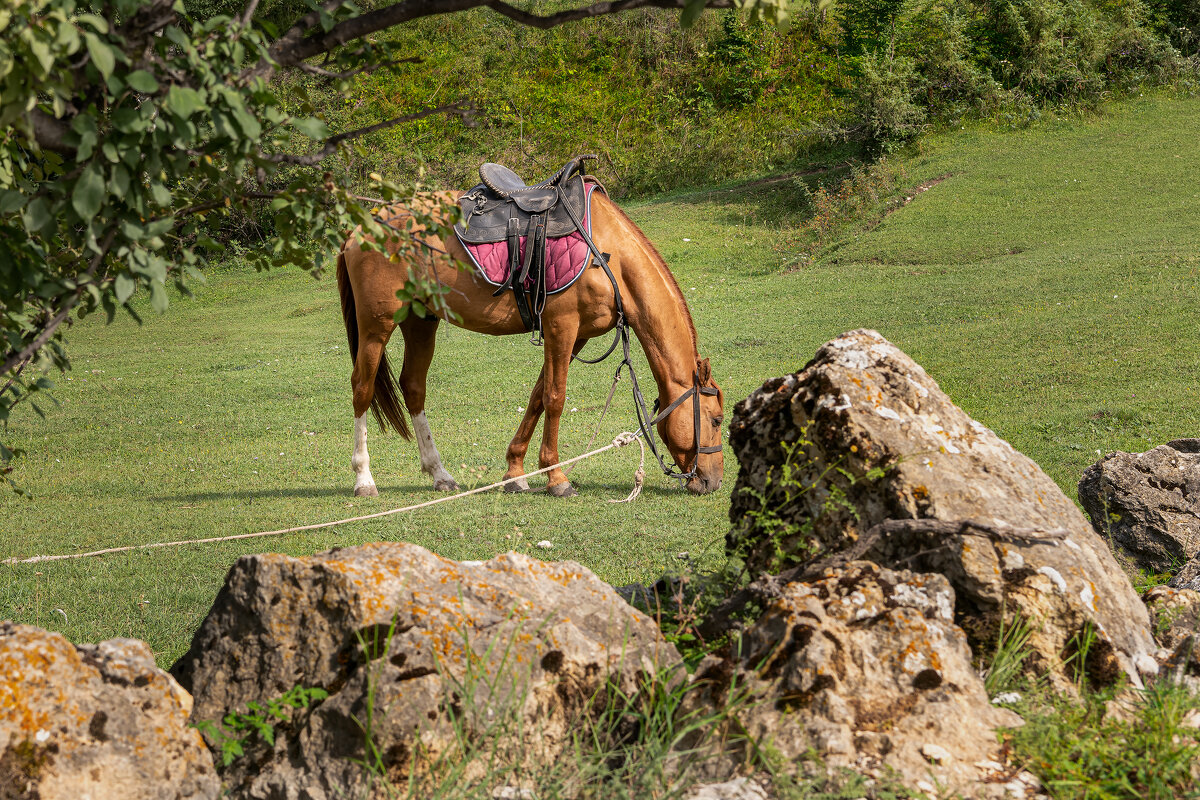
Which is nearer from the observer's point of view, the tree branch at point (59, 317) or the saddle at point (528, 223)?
the tree branch at point (59, 317)

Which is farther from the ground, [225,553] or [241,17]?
[241,17]

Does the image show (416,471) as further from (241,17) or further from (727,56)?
(727,56)

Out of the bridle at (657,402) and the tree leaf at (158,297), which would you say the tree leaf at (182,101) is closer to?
the tree leaf at (158,297)

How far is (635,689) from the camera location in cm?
253

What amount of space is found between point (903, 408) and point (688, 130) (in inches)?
937

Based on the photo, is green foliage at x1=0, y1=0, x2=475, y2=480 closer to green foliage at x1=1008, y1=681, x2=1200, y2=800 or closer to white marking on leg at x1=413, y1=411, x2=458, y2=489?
green foliage at x1=1008, y1=681, x2=1200, y2=800

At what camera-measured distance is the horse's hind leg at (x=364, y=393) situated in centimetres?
754

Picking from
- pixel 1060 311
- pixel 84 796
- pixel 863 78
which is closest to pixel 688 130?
pixel 863 78

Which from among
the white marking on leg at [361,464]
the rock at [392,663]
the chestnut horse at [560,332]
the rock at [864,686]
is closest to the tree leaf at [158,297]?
the rock at [392,663]

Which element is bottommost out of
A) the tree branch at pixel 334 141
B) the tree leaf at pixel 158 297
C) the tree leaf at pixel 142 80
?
the tree leaf at pixel 158 297

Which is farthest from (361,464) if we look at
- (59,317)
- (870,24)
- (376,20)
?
(870,24)

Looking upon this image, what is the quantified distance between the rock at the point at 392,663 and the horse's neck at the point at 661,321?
14.9 feet

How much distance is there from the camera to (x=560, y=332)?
24.4ft

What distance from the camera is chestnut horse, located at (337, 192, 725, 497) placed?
720 cm
